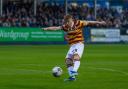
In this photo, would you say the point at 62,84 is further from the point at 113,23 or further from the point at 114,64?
the point at 113,23

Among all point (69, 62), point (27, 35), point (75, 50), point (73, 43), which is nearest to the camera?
point (69, 62)

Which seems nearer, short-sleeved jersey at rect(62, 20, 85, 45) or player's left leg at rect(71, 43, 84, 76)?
player's left leg at rect(71, 43, 84, 76)

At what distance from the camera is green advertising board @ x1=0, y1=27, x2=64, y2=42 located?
4969 cm

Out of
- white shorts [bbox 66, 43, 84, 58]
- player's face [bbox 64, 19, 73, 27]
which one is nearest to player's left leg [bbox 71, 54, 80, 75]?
white shorts [bbox 66, 43, 84, 58]

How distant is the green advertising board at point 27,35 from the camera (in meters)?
49.7

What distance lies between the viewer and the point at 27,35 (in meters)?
50.9

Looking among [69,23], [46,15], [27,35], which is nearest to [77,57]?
[69,23]

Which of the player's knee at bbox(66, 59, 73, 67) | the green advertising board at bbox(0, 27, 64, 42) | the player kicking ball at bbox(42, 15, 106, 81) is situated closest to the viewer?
the player kicking ball at bbox(42, 15, 106, 81)

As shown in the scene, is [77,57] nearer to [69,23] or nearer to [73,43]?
[73,43]

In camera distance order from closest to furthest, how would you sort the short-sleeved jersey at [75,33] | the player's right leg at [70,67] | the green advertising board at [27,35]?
the player's right leg at [70,67], the short-sleeved jersey at [75,33], the green advertising board at [27,35]

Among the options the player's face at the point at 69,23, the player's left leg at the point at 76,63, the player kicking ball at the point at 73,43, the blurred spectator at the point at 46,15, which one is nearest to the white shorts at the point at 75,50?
the player kicking ball at the point at 73,43

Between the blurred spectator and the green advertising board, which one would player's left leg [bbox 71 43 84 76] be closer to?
the green advertising board

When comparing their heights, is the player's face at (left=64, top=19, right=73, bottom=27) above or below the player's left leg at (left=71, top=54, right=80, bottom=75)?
above

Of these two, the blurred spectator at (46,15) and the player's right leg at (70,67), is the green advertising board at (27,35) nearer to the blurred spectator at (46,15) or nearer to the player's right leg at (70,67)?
the blurred spectator at (46,15)
